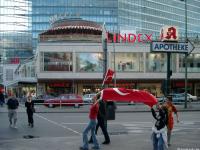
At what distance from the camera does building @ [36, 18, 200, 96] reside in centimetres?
6303

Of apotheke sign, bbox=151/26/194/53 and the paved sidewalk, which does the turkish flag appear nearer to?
the paved sidewalk

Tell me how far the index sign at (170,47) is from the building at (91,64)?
35340 millimetres

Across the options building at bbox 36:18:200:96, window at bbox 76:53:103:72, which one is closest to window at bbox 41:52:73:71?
building at bbox 36:18:200:96

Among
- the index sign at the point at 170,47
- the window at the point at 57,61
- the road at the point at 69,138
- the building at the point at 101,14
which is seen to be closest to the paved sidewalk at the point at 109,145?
the road at the point at 69,138

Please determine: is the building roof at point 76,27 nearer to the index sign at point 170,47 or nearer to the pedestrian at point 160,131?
the index sign at point 170,47

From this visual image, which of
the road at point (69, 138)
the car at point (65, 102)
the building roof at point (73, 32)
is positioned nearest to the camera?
the road at point (69, 138)

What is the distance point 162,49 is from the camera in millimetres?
27391

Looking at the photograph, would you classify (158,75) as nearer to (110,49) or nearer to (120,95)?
(110,49)

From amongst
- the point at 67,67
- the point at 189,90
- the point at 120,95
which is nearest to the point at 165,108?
the point at 120,95

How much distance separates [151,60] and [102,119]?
52143 millimetres

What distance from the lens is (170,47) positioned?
27.0 metres

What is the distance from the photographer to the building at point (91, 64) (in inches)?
2482

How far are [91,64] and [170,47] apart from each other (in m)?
37.8

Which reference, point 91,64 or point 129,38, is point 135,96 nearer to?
point 91,64
